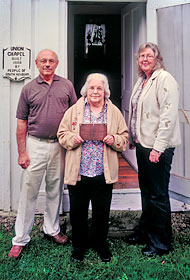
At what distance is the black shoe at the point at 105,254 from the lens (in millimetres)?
2636

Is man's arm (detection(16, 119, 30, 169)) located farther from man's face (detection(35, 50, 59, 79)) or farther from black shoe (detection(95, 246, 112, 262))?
black shoe (detection(95, 246, 112, 262))

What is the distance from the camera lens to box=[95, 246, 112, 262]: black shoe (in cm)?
264

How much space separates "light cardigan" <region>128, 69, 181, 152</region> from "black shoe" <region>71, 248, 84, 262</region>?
108 centimetres

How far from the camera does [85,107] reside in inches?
102

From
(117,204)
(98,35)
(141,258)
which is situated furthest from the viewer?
(98,35)

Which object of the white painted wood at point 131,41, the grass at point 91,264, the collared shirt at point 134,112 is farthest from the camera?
the white painted wood at point 131,41

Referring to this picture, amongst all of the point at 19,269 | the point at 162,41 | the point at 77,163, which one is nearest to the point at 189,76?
the point at 162,41

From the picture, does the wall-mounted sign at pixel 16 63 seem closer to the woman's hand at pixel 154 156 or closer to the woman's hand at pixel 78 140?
the woman's hand at pixel 78 140

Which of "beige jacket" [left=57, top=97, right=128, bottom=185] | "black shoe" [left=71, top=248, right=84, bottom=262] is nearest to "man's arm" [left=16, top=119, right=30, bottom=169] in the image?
"beige jacket" [left=57, top=97, right=128, bottom=185]

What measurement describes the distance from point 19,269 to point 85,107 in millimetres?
1434

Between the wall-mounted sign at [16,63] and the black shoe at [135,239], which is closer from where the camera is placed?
the black shoe at [135,239]

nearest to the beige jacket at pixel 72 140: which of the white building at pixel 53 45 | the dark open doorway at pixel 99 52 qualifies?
the white building at pixel 53 45

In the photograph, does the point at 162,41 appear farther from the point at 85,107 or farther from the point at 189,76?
the point at 85,107

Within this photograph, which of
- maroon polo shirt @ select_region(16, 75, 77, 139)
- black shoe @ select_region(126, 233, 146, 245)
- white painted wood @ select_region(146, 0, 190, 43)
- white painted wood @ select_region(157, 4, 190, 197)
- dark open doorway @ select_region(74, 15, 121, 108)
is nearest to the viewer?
maroon polo shirt @ select_region(16, 75, 77, 139)
